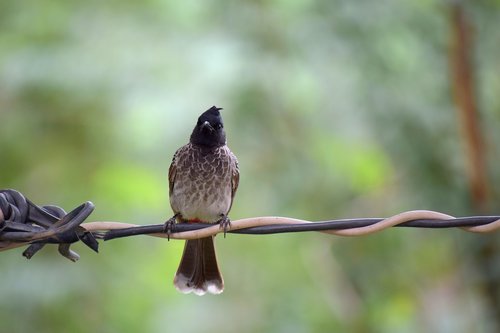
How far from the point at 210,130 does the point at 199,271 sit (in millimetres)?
807

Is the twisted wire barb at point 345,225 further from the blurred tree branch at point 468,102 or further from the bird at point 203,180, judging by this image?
the blurred tree branch at point 468,102

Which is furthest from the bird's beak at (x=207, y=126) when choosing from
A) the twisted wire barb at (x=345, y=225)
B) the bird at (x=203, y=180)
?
the twisted wire barb at (x=345, y=225)

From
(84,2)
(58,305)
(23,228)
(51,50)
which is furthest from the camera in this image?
(84,2)

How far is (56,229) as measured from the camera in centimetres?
286

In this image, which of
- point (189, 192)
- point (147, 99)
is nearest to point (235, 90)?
point (147, 99)

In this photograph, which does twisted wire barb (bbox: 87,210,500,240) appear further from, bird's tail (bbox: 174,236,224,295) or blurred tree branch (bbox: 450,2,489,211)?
blurred tree branch (bbox: 450,2,489,211)

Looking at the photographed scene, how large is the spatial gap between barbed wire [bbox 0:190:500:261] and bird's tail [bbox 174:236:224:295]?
1.44 m

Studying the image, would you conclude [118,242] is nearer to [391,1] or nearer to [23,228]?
[391,1]

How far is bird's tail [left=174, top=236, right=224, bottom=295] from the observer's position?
14.5 feet

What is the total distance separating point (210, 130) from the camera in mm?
4754

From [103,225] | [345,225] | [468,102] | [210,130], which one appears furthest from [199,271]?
[468,102]

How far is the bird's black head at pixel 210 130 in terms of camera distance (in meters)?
4.73

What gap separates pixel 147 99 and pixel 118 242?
1.09m

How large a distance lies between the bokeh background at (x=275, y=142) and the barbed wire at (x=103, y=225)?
318 cm
